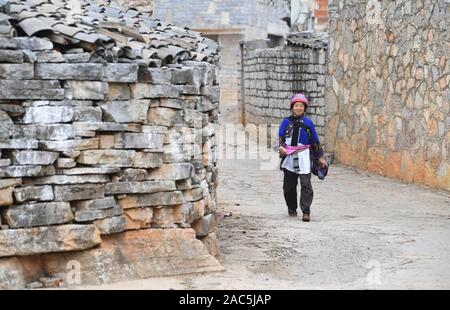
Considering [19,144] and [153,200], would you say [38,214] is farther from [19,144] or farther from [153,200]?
[153,200]

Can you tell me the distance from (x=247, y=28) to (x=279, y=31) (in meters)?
3.23

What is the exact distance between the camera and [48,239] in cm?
639

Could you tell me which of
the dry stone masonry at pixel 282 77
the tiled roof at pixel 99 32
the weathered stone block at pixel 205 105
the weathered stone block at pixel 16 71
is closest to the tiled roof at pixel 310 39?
the dry stone masonry at pixel 282 77

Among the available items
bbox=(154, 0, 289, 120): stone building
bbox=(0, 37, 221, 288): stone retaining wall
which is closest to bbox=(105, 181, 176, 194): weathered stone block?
bbox=(0, 37, 221, 288): stone retaining wall

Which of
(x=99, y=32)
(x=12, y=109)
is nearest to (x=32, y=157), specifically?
(x=12, y=109)

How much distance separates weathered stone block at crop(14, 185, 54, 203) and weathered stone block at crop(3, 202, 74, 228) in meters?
0.04

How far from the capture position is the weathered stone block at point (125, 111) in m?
6.57

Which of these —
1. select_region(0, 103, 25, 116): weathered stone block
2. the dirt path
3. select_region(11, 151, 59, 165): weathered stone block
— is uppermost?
select_region(0, 103, 25, 116): weathered stone block

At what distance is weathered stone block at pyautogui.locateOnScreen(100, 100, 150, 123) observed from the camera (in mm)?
6574

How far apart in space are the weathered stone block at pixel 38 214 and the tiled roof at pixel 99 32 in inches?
40.8

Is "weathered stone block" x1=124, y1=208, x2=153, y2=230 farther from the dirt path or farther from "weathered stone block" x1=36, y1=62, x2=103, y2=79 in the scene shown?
"weathered stone block" x1=36, y1=62, x2=103, y2=79

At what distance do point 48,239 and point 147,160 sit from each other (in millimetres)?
859

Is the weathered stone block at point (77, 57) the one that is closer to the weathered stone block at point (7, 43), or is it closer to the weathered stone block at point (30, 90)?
the weathered stone block at point (30, 90)

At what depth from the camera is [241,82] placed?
70.8ft
